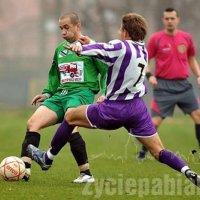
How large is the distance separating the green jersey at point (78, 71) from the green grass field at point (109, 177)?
115 centimetres

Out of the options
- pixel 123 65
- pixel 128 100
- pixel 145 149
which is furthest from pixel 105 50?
pixel 145 149

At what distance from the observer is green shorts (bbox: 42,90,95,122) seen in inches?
367

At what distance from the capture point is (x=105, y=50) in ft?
Result: 26.9

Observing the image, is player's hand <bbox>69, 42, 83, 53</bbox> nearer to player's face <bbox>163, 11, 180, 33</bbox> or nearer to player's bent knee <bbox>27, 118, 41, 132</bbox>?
player's bent knee <bbox>27, 118, 41, 132</bbox>

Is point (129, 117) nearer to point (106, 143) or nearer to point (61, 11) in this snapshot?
point (106, 143)

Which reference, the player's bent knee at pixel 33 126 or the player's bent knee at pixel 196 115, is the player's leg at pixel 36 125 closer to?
the player's bent knee at pixel 33 126

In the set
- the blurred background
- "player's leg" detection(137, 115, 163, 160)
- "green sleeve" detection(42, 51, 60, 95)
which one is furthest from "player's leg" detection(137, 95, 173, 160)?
the blurred background

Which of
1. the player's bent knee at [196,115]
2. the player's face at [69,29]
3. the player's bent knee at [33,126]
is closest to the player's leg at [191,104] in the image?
the player's bent knee at [196,115]

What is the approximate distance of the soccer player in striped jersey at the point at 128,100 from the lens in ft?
27.4

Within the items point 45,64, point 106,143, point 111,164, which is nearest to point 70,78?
point 111,164

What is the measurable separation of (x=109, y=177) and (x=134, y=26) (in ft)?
7.87

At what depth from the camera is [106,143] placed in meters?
15.9

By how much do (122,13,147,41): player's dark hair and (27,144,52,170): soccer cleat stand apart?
67.6 inches

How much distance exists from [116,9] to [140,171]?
75.2 ft
